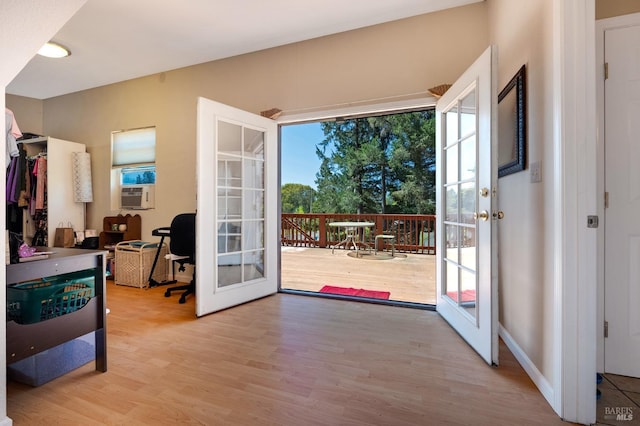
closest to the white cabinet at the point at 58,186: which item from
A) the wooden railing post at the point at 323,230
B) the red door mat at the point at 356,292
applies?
the red door mat at the point at 356,292

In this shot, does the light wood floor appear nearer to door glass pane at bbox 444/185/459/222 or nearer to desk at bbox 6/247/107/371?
desk at bbox 6/247/107/371

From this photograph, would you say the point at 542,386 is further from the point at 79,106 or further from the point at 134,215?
the point at 79,106

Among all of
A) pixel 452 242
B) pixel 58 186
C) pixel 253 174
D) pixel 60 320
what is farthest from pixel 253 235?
pixel 58 186

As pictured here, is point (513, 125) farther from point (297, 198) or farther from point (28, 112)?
point (297, 198)

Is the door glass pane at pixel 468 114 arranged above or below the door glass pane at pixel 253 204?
above

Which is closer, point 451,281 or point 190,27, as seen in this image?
point 451,281

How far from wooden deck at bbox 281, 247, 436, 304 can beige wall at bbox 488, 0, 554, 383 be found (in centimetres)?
121

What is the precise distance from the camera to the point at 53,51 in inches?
123

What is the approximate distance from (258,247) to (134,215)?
2.10 metres

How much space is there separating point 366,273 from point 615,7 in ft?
11.9

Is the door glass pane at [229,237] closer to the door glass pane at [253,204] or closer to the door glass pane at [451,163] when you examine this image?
the door glass pane at [253,204]

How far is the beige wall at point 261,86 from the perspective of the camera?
2674 mm

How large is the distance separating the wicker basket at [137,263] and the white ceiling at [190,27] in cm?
223

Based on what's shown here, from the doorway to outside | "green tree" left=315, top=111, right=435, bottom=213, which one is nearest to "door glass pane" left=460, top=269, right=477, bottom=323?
the doorway to outside
